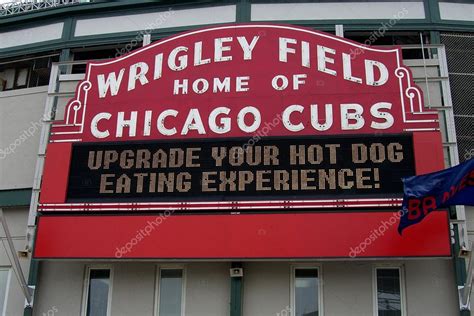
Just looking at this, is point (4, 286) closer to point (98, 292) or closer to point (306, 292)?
point (98, 292)

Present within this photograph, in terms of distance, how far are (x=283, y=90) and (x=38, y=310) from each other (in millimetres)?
6621

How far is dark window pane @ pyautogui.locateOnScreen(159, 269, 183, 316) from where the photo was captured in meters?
13.1

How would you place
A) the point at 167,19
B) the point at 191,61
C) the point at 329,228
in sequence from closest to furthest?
the point at 329,228
the point at 191,61
the point at 167,19

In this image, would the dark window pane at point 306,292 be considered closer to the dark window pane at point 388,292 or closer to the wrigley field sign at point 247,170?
the dark window pane at point 388,292

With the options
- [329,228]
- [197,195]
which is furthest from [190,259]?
[329,228]

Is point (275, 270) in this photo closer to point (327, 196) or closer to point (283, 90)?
point (327, 196)

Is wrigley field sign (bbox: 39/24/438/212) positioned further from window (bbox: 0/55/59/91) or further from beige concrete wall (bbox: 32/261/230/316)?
window (bbox: 0/55/59/91)

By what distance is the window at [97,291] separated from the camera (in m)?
13.3

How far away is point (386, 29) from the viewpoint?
50.2ft

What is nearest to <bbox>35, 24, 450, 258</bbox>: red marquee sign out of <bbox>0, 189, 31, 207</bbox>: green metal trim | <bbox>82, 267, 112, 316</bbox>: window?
<bbox>82, 267, 112, 316</bbox>: window

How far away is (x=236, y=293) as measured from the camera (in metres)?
12.7

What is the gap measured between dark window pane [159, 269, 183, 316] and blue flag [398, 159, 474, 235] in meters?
4.55

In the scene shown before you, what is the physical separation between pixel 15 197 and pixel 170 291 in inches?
168
